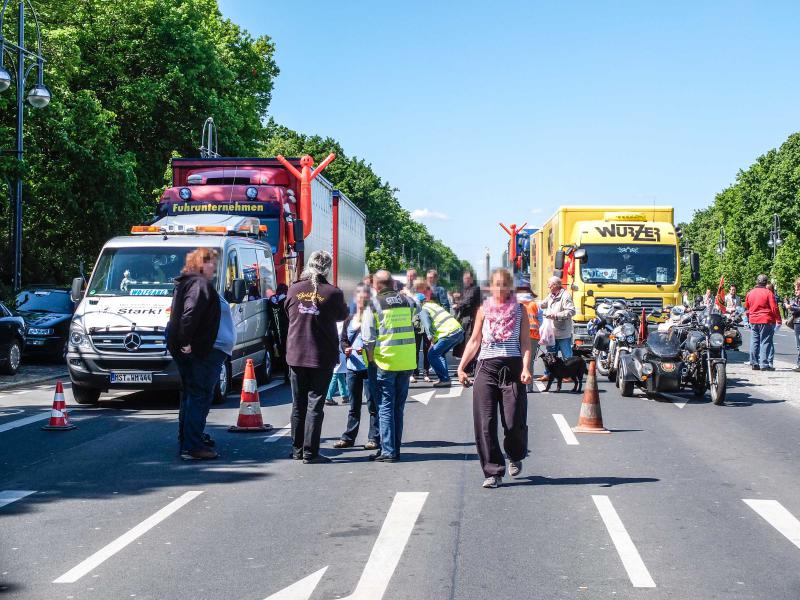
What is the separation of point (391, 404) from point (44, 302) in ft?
51.7

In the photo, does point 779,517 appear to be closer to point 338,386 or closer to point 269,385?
point 338,386

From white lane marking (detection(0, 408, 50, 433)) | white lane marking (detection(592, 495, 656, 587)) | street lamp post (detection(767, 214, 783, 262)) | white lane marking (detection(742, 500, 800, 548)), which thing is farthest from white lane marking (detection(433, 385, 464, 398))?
street lamp post (detection(767, 214, 783, 262))

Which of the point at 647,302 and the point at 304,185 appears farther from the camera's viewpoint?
the point at 647,302

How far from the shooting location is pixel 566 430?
1172 cm

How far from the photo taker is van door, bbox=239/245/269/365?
617 inches

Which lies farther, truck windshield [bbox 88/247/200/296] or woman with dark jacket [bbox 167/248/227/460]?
truck windshield [bbox 88/247/200/296]

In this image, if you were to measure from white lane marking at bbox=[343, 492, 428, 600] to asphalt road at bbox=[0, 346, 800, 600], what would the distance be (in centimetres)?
2

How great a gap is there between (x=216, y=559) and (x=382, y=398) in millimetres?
3554

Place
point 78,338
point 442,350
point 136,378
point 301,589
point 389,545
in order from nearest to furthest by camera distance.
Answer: point 301,589
point 389,545
point 136,378
point 78,338
point 442,350

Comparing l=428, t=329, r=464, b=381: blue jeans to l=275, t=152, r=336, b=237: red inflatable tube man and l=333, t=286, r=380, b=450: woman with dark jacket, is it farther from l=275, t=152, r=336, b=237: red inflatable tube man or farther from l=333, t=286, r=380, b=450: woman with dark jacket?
l=333, t=286, r=380, b=450: woman with dark jacket

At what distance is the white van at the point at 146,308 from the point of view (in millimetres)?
13648

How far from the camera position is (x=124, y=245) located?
14812 millimetres

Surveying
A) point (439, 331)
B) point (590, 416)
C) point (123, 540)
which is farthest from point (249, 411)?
point (439, 331)

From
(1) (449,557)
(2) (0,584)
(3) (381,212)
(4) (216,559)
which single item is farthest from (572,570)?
(3) (381,212)
